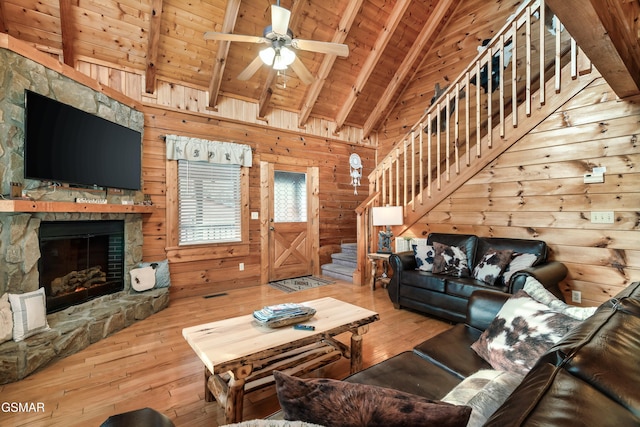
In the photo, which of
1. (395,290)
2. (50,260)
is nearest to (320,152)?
(395,290)

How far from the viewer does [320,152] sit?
5789 mm

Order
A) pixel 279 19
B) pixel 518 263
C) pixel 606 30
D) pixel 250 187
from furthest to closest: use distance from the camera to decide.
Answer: pixel 250 187, pixel 518 263, pixel 279 19, pixel 606 30

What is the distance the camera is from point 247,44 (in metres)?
4.18

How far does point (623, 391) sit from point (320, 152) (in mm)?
5412

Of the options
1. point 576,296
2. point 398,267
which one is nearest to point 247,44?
point 398,267

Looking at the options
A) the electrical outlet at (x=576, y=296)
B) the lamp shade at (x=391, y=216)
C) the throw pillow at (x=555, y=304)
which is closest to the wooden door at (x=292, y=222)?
the lamp shade at (x=391, y=216)

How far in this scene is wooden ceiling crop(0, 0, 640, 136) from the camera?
331 centimetres

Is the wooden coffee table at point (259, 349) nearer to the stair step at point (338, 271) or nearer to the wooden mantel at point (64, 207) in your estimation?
the wooden mantel at point (64, 207)

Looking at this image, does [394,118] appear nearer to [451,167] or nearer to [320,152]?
[320,152]

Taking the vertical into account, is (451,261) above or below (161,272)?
above

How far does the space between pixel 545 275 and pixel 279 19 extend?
331 cm

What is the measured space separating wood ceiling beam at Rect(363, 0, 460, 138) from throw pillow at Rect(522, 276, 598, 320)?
5.00 metres

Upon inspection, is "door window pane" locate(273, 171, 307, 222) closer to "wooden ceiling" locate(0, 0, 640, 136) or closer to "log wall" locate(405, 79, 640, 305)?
"wooden ceiling" locate(0, 0, 640, 136)

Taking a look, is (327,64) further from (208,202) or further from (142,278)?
(142,278)
